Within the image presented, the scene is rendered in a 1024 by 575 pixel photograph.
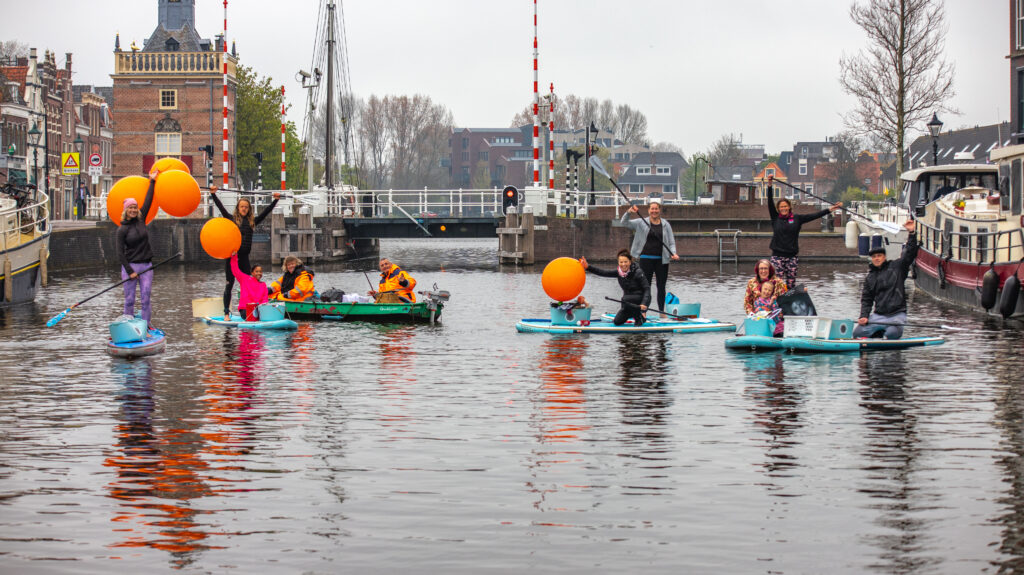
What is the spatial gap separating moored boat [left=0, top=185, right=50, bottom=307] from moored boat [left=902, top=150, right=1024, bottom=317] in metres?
17.9

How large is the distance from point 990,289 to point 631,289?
7.15m

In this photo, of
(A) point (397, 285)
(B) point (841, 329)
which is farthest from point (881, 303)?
(A) point (397, 285)

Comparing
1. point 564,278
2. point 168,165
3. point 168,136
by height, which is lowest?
point 564,278

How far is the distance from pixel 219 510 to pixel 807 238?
41.7 metres

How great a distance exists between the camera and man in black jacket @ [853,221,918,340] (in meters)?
15.9

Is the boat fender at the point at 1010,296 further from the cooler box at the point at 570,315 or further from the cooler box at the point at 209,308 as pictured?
the cooler box at the point at 209,308

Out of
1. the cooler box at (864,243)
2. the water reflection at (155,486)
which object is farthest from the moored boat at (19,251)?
the cooler box at (864,243)

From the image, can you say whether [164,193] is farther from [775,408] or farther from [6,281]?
[775,408]

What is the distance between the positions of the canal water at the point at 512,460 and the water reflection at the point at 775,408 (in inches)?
1.7

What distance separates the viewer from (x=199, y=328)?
19.6 metres

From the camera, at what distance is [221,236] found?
18953mm

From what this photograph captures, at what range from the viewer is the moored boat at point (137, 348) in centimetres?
1533

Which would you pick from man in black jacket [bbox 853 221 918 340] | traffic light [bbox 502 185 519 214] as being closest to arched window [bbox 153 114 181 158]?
traffic light [bbox 502 185 519 214]

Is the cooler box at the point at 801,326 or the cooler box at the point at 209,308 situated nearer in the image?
the cooler box at the point at 801,326
